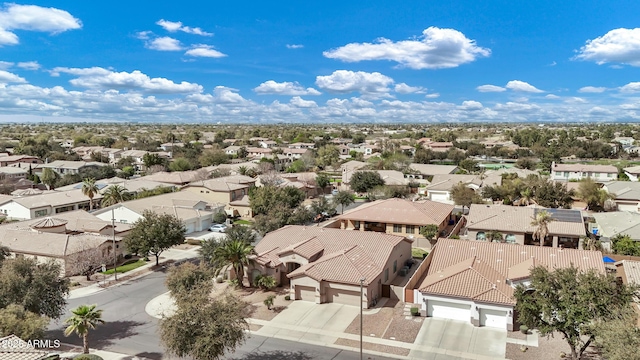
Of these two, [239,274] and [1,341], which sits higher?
[1,341]

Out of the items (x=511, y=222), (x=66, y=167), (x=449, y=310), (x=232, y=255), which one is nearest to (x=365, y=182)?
(x=511, y=222)

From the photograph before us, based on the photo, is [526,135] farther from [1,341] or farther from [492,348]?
[1,341]

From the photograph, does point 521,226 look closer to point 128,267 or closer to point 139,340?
point 139,340

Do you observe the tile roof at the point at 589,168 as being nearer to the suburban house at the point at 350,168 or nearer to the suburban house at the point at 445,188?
the suburban house at the point at 445,188

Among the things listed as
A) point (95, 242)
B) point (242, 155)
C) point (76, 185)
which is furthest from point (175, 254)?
point (242, 155)

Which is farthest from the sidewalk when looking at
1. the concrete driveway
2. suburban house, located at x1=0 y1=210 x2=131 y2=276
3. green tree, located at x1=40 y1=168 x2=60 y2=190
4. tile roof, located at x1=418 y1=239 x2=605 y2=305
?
green tree, located at x1=40 y1=168 x2=60 y2=190

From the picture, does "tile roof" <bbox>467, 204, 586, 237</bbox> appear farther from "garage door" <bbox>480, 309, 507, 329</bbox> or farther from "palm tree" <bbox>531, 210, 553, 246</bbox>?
"garage door" <bbox>480, 309, 507, 329</bbox>

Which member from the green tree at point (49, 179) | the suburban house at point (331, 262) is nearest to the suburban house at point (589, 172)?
the suburban house at point (331, 262)
